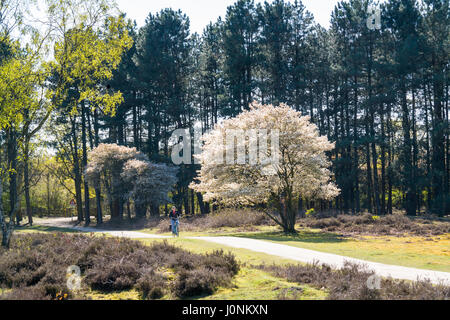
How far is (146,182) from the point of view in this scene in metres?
32.7

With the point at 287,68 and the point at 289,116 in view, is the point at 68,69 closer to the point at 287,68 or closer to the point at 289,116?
the point at 289,116

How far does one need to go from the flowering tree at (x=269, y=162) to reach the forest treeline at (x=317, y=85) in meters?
13.3

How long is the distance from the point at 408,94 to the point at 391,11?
827cm

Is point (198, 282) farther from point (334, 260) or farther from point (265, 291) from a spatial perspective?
point (334, 260)

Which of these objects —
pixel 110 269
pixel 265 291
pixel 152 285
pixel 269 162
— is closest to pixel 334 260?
pixel 265 291

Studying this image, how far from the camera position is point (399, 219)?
2450cm

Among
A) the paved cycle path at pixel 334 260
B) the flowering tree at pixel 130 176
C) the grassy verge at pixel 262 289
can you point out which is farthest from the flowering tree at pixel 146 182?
the grassy verge at pixel 262 289

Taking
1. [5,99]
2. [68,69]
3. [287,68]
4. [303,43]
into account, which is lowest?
[5,99]

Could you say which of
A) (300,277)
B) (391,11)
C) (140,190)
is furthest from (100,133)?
(300,277)

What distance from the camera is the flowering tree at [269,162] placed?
2167 centimetres

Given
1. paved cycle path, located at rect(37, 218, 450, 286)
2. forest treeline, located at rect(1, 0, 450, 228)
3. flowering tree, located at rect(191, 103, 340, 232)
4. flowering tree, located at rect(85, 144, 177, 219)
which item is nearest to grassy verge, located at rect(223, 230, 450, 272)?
paved cycle path, located at rect(37, 218, 450, 286)

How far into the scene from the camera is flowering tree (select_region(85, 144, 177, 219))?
33.1m

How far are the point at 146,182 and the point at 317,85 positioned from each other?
2210cm

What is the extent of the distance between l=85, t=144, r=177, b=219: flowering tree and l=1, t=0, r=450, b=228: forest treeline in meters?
3.45
